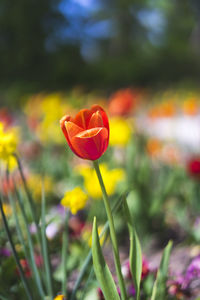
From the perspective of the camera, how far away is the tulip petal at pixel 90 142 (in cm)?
74

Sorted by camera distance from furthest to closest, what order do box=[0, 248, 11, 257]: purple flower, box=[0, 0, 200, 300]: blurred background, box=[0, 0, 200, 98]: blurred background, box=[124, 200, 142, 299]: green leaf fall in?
box=[0, 0, 200, 98]: blurred background < box=[0, 0, 200, 300]: blurred background < box=[0, 248, 11, 257]: purple flower < box=[124, 200, 142, 299]: green leaf

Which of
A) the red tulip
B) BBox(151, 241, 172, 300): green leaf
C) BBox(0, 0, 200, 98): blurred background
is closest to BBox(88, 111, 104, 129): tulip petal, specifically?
the red tulip

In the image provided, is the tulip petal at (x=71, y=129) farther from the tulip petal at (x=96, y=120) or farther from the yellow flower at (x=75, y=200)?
the yellow flower at (x=75, y=200)

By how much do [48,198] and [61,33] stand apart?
34.2 feet

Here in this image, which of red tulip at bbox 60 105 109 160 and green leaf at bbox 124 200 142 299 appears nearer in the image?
red tulip at bbox 60 105 109 160

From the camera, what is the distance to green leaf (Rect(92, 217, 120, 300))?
771mm

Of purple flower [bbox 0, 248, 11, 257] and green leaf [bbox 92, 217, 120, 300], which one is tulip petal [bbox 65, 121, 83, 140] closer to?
green leaf [bbox 92, 217, 120, 300]

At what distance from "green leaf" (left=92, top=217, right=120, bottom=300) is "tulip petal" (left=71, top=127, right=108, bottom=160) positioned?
152 mm

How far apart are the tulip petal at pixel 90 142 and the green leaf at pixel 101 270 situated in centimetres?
15

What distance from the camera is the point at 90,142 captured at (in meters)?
0.75

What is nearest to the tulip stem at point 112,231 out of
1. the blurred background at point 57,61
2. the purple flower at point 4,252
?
the purple flower at point 4,252

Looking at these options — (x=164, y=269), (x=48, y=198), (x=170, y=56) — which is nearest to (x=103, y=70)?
(x=170, y=56)

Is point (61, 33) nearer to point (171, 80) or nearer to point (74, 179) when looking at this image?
point (171, 80)

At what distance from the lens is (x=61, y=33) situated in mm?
11742
